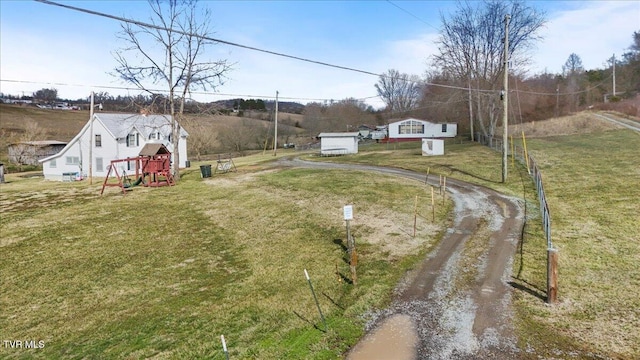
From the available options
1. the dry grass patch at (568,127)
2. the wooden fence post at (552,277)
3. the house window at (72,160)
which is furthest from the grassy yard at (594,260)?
the house window at (72,160)

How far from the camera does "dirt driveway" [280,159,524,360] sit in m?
8.58

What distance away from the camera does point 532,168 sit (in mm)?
28781

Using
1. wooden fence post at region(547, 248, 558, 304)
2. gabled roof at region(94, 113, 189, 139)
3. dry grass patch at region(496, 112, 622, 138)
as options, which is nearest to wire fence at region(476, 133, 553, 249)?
wooden fence post at region(547, 248, 558, 304)

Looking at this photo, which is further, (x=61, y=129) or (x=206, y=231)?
(x=61, y=129)

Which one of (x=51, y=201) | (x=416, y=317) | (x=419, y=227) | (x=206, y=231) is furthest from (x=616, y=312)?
(x=51, y=201)

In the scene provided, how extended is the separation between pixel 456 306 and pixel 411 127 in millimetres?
62010

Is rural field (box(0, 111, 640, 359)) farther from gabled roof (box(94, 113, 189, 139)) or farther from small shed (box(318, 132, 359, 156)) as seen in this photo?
small shed (box(318, 132, 359, 156))

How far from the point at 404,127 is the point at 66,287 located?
6238 centimetres

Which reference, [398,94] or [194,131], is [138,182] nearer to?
[194,131]

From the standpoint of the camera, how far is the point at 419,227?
17.6 m

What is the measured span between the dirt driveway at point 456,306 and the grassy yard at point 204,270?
665 mm

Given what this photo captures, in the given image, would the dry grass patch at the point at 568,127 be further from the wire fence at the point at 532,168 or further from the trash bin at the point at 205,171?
the trash bin at the point at 205,171

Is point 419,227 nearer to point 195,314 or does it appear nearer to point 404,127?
point 195,314

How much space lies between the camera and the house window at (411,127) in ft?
228
